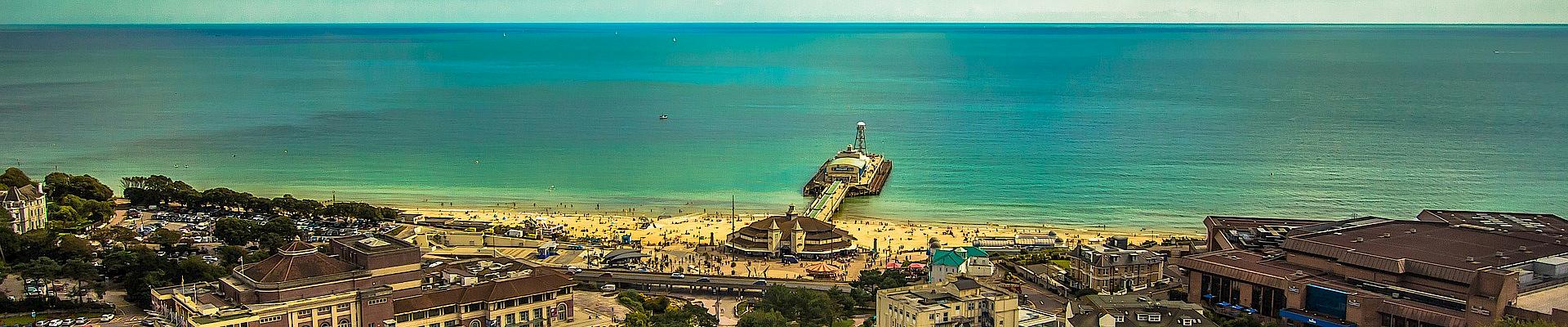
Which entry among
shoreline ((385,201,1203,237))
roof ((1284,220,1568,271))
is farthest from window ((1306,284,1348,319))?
shoreline ((385,201,1203,237))

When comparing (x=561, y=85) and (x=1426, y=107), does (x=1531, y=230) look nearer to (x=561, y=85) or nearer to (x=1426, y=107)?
(x=1426, y=107)

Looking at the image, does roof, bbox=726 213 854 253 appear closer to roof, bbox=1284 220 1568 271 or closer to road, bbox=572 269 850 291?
road, bbox=572 269 850 291

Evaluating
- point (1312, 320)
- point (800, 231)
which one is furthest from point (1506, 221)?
point (800, 231)

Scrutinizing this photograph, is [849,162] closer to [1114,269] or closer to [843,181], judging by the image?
[843,181]

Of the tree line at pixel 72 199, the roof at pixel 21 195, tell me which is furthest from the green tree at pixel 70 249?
the roof at pixel 21 195

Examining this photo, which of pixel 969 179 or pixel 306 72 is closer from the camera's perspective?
pixel 969 179

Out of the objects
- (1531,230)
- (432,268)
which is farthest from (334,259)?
(1531,230)
